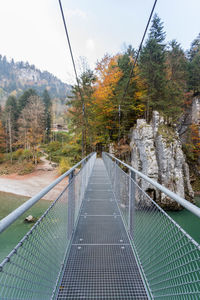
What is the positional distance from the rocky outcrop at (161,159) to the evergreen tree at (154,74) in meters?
2.16

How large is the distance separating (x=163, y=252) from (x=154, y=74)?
1260cm

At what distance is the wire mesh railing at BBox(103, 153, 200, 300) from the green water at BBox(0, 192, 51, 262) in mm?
6192

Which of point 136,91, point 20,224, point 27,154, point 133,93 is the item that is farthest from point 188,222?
point 27,154

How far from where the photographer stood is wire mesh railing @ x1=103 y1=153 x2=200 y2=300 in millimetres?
917

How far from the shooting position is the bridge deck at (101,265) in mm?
1446

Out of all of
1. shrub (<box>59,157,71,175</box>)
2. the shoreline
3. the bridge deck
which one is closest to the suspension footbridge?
the bridge deck

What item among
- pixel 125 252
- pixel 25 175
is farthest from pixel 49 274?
pixel 25 175

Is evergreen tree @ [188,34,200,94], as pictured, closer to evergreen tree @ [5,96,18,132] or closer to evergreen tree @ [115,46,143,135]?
evergreen tree @ [115,46,143,135]

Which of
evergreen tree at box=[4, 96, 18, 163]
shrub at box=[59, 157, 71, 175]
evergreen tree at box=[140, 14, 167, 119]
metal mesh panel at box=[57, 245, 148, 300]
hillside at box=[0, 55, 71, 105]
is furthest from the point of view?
hillside at box=[0, 55, 71, 105]

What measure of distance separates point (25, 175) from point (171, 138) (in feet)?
51.5

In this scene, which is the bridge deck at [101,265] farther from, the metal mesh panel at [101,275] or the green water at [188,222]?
the green water at [188,222]

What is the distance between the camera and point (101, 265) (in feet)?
5.77

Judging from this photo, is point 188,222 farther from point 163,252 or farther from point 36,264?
point 36,264

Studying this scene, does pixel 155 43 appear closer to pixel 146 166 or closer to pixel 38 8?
pixel 146 166
